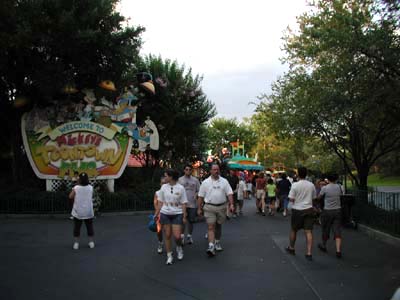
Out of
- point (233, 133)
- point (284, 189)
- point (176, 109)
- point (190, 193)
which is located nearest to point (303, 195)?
point (190, 193)

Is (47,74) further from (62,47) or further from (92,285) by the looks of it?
(92,285)

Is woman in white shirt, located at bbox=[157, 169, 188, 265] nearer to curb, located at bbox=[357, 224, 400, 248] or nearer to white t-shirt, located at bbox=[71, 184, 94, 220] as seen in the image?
white t-shirt, located at bbox=[71, 184, 94, 220]

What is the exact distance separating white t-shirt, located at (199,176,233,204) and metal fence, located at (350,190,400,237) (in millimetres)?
4281

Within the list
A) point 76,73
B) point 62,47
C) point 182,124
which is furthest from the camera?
point 182,124

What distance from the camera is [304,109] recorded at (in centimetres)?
1616

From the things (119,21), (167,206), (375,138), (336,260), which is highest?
(119,21)

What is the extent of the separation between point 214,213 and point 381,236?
4.36 meters

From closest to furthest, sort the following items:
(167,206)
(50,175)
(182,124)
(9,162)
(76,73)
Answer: (167,206)
(76,73)
(50,175)
(9,162)
(182,124)

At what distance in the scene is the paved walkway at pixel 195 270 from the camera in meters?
6.03

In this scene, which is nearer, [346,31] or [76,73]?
[346,31]

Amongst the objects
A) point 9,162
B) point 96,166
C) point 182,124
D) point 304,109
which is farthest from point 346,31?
point 9,162

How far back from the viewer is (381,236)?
34.4 feet

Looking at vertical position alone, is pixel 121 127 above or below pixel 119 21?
below

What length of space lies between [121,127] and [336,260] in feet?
37.2
